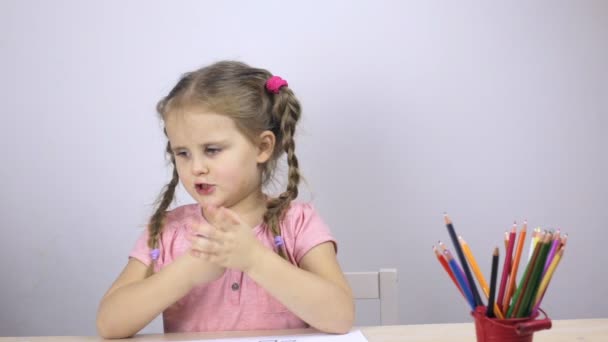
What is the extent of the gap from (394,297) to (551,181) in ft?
2.13

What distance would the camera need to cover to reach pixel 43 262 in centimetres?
152

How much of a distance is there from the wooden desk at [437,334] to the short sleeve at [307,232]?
17 cm

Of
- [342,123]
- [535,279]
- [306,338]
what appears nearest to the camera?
[535,279]

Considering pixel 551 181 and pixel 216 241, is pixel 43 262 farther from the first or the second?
pixel 551 181

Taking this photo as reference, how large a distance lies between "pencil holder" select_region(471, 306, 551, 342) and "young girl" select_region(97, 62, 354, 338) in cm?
32

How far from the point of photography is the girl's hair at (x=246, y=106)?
1.06 metres

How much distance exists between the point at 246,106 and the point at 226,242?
318mm

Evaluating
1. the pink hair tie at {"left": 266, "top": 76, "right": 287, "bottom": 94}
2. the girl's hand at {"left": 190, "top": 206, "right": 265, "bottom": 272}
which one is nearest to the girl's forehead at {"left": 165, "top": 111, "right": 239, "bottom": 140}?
the pink hair tie at {"left": 266, "top": 76, "right": 287, "bottom": 94}

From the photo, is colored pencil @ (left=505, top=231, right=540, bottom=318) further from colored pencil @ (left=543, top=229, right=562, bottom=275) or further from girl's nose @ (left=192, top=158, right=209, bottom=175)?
girl's nose @ (left=192, top=158, right=209, bottom=175)

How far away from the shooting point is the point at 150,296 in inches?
37.5

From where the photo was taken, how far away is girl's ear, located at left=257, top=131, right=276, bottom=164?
1.09 m

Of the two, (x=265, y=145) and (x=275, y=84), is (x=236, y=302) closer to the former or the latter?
(x=265, y=145)

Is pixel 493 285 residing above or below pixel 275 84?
below

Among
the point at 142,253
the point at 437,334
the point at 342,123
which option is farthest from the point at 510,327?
the point at 342,123
